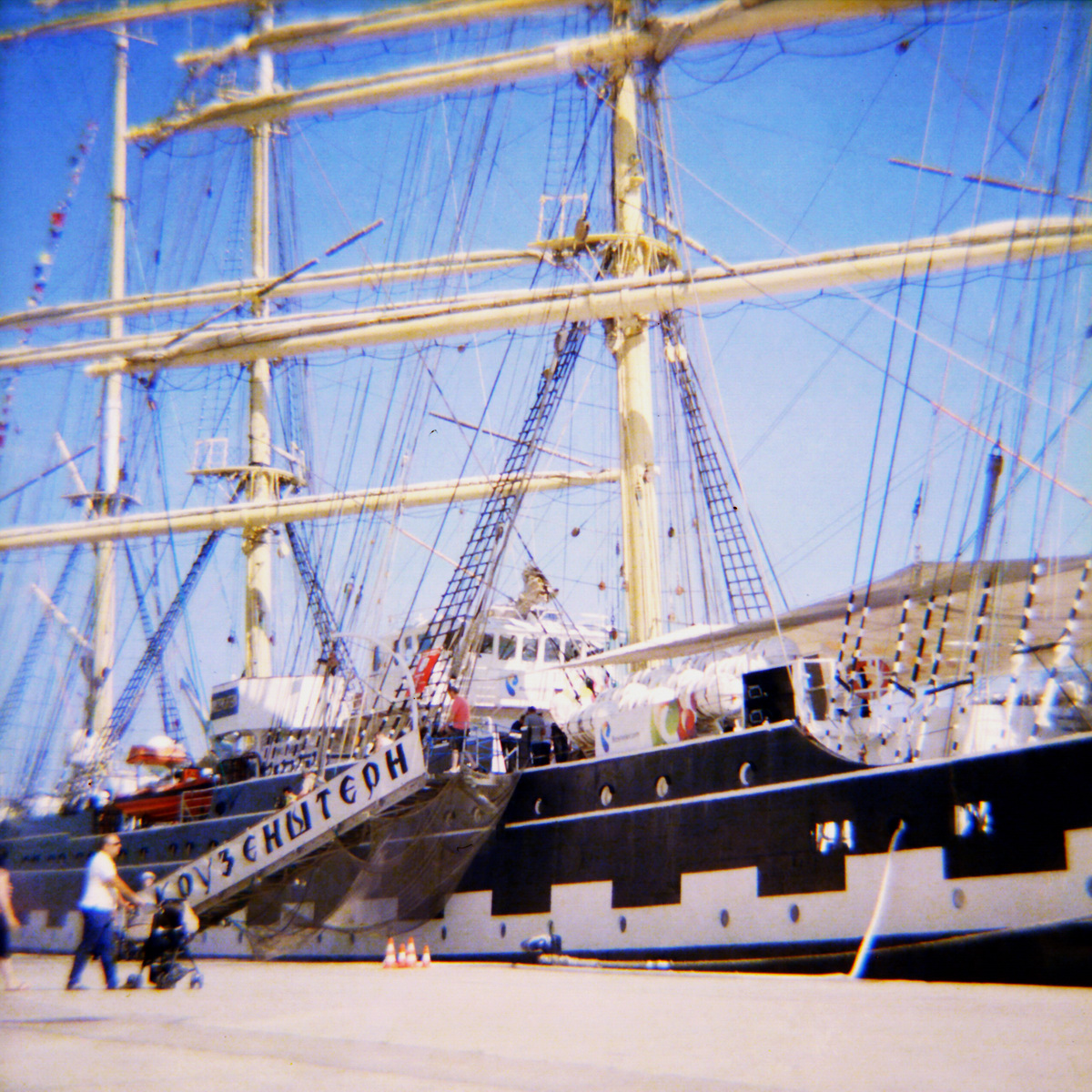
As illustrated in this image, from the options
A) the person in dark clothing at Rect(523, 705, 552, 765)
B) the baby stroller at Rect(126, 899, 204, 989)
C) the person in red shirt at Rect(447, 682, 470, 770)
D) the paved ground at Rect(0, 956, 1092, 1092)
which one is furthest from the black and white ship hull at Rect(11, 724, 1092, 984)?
the baby stroller at Rect(126, 899, 204, 989)

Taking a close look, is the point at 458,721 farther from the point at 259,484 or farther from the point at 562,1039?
the point at 259,484

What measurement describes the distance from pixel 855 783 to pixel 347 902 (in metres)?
6.77

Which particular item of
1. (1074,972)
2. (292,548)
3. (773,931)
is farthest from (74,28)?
(292,548)

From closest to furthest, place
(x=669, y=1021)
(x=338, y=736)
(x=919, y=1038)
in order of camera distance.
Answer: (x=919, y=1038) < (x=669, y=1021) < (x=338, y=736)

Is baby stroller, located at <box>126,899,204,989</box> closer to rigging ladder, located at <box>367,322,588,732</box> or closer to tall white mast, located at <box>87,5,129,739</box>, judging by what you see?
rigging ladder, located at <box>367,322,588,732</box>

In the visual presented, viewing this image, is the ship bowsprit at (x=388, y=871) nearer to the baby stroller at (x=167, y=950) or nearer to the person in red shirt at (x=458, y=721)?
the person in red shirt at (x=458, y=721)

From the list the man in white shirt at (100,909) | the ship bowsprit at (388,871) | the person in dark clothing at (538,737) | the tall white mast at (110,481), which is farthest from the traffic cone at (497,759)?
the tall white mast at (110,481)

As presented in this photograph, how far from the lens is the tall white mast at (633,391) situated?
17.5 meters

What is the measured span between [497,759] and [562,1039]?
10771 millimetres

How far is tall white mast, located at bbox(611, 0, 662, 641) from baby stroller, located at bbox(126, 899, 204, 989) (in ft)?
30.2

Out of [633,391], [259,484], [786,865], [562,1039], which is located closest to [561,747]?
[786,865]

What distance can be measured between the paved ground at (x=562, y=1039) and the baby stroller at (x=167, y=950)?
269 mm

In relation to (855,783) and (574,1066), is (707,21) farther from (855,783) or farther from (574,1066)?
(574,1066)

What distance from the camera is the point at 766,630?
12.7 m
